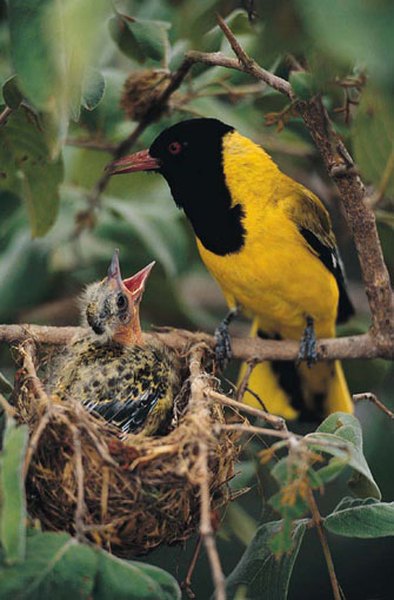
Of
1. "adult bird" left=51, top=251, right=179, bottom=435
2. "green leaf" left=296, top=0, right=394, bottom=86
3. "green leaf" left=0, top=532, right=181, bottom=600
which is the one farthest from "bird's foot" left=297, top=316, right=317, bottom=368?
"green leaf" left=296, top=0, right=394, bottom=86

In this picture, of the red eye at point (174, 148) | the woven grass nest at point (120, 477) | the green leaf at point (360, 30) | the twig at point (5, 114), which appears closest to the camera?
the green leaf at point (360, 30)

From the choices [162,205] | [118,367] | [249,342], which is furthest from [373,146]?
[162,205]

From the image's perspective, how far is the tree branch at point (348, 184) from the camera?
2088 millimetres

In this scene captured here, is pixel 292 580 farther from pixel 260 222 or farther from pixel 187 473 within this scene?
pixel 187 473

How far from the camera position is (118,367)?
110 inches

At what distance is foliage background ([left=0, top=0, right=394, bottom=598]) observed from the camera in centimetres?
210

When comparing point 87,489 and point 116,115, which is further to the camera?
point 116,115

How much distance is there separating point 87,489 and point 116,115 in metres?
1.45

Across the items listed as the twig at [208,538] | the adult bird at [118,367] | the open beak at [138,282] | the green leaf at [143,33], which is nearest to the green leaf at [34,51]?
the twig at [208,538]

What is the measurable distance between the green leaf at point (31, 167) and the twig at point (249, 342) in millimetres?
305

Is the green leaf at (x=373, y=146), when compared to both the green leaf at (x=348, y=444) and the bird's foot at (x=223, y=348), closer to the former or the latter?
the green leaf at (x=348, y=444)

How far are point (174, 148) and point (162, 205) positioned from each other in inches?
19.8

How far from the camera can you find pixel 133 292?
123 inches

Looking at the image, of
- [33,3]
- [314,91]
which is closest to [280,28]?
[33,3]
